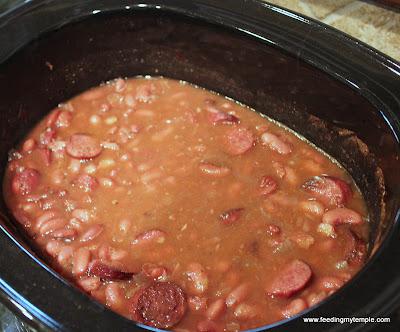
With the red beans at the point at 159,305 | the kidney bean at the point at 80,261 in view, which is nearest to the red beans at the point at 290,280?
the red beans at the point at 159,305

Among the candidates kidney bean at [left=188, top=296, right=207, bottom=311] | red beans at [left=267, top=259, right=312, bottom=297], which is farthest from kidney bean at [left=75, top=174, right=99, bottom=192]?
red beans at [left=267, top=259, right=312, bottom=297]

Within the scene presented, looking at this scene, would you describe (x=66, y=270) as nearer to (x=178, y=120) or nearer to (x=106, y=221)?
(x=106, y=221)

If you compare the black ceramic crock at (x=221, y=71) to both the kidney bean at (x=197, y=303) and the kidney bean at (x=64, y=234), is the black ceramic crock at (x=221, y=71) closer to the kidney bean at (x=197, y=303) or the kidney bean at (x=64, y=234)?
the kidney bean at (x=64, y=234)

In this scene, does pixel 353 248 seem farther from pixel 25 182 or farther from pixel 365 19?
pixel 25 182

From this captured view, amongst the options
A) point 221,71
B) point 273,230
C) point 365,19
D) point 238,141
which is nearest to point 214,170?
point 238,141

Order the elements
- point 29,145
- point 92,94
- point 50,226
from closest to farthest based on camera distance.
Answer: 1. point 50,226
2. point 29,145
3. point 92,94

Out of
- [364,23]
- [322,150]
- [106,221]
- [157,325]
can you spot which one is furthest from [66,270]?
[364,23]
